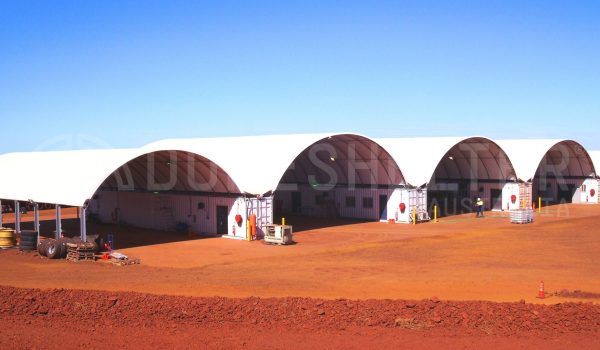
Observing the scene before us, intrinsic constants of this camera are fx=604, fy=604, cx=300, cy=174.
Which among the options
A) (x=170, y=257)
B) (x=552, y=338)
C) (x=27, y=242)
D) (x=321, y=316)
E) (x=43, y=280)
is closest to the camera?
(x=552, y=338)

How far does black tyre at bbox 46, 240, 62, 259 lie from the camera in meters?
21.6

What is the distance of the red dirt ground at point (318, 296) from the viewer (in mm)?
11766

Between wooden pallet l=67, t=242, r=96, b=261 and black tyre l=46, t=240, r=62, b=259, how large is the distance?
0.53 metres

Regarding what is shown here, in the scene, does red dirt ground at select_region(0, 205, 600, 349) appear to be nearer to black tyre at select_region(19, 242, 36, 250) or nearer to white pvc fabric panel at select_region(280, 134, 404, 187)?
black tyre at select_region(19, 242, 36, 250)

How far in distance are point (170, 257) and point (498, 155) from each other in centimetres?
2453

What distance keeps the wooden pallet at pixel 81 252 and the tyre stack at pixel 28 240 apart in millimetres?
3167

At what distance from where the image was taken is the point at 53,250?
70.9ft

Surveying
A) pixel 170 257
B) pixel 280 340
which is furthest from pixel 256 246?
pixel 280 340

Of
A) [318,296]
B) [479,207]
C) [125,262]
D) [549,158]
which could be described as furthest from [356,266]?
[549,158]

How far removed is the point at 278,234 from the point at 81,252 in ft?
25.1

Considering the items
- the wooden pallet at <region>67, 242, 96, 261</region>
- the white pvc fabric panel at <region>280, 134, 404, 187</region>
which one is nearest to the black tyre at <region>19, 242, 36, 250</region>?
the wooden pallet at <region>67, 242, 96, 261</region>

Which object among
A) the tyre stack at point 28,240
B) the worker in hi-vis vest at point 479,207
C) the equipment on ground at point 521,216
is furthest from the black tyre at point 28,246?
the worker in hi-vis vest at point 479,207

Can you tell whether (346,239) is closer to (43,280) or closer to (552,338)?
(43,280)

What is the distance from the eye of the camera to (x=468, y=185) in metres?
41.1
